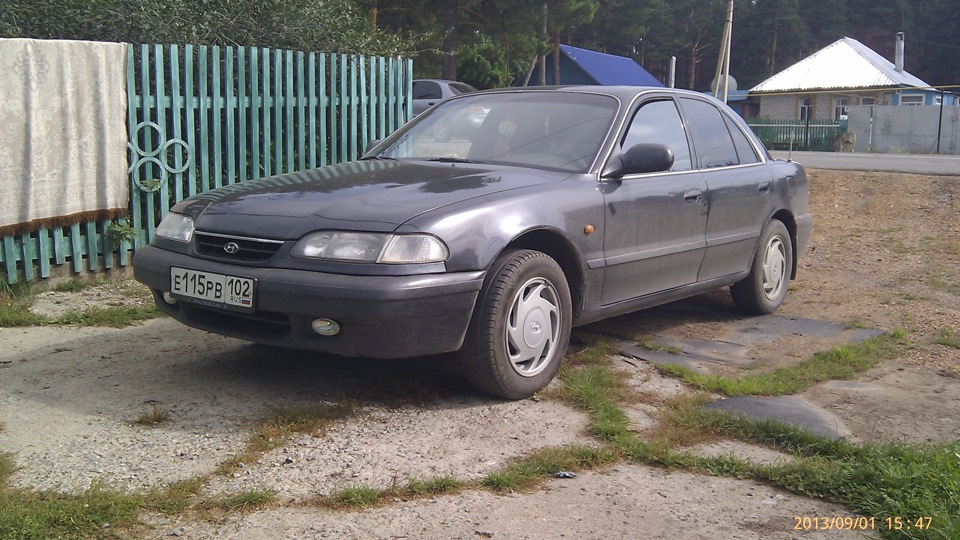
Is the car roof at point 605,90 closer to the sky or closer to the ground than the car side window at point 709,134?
closer to the sky

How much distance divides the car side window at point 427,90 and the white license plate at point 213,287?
13.6m

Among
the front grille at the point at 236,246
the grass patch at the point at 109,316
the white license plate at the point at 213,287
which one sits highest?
the front grille at the point at 236,246

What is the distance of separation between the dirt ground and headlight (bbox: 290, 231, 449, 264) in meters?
0.70

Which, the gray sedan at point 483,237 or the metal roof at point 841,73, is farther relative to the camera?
the metal roof at point 841,73

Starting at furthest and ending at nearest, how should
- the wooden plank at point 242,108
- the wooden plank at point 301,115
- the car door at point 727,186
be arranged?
the wooden plank at point 301,115, the wooden plank at point 242,108, the car door at point 727,186

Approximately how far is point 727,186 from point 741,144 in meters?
0.68

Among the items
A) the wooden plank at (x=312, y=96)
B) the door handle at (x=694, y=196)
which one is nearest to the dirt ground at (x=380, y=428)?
the door handle at (x=694, y=196)

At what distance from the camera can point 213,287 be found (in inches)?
167

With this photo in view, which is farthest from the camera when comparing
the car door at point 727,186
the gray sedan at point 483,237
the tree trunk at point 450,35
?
the tree trunk at point 450,35

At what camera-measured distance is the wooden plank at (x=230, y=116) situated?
7.72 meters

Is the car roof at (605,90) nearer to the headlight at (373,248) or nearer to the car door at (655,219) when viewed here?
the car door at (655,219)

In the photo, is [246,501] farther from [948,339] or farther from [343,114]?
[343,114]

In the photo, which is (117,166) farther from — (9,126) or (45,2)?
(45,2)

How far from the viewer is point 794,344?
5.93 meters
